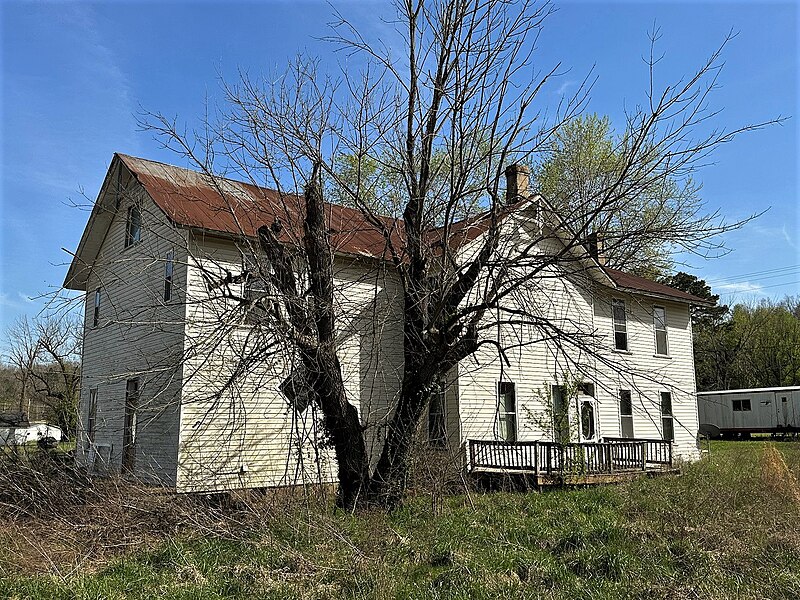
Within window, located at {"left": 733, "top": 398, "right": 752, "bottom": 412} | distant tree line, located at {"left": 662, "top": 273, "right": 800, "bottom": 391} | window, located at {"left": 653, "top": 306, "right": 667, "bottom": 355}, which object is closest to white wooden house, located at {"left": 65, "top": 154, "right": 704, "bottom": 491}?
window, located at {"left": 653, "top": 306, "right": 667, "bottom": 355}

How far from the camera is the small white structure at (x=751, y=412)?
36.5 metres

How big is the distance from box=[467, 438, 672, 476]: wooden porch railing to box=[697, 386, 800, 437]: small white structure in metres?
21.7

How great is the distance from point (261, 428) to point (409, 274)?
607 cm

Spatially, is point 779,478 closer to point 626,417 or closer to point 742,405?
point 626,417

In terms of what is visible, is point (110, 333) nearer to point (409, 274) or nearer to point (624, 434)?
point (409, 274)

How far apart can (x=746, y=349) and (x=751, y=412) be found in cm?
1616

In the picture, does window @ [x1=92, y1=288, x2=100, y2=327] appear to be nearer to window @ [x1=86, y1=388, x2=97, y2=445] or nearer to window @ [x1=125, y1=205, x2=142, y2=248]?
window @ [x1=86, y1=388, x2=97, y2=445]

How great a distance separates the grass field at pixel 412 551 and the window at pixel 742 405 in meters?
29.8

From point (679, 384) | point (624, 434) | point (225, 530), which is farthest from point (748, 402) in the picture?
point (225, 530)

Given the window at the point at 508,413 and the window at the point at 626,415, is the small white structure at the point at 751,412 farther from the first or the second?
the window at the point at 508,413

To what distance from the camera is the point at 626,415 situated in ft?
68.4

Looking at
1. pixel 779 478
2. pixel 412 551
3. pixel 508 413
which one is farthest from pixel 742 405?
pixel 412 551

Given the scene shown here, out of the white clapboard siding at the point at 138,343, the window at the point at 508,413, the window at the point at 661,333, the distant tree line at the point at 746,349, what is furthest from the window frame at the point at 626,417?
the distant tree line at the point at 746,349

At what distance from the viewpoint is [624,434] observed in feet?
68.5
